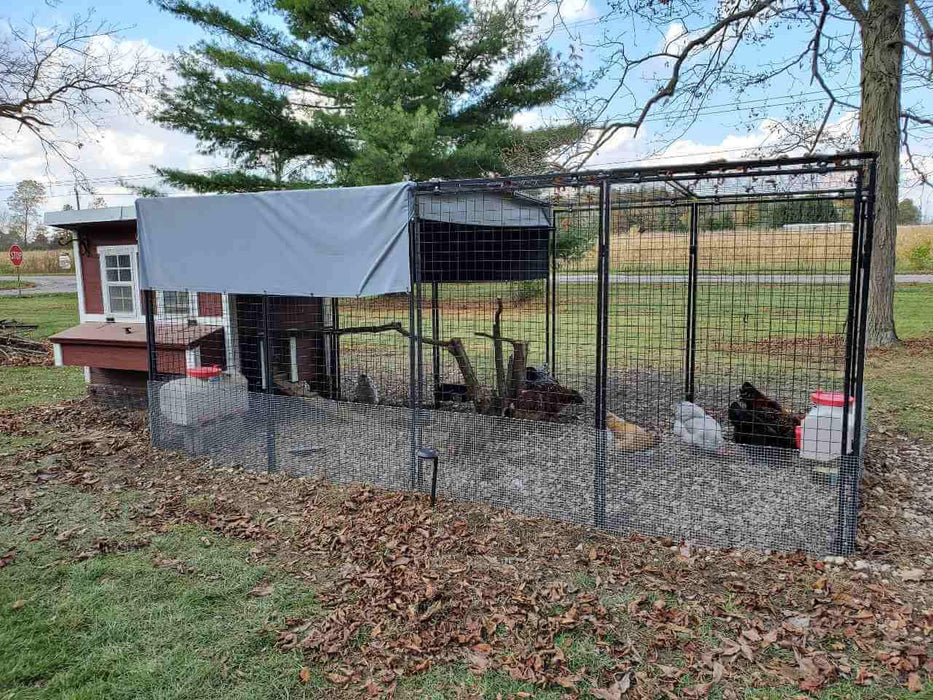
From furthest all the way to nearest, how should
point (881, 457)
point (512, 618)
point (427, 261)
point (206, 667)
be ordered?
point (427, 261)
point (881, 457)
point (512, 618)
point (206, 667)

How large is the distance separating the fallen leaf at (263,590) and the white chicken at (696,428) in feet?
10.8

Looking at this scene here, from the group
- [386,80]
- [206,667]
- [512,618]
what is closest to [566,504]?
[512,618]

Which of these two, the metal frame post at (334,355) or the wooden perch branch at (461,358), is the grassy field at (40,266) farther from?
the wooden perch branch at (461,358)

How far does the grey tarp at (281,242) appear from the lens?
455cm

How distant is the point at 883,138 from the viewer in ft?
35.1

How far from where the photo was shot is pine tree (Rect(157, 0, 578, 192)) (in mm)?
13180

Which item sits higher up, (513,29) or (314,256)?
(513,29)

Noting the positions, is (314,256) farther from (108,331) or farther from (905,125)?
(905,125)

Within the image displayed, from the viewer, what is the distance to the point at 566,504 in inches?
171

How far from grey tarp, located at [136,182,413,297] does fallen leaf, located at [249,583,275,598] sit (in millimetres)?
2092

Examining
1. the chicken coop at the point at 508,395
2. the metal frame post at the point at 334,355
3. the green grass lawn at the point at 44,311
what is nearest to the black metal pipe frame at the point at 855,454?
the chicken coop at the point at 508,395

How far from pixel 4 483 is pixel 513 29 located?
13782mm

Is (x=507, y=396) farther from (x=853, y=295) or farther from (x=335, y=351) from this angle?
(x=853, y=295)

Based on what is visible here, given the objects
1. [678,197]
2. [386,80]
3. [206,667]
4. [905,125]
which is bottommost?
[206,667]
